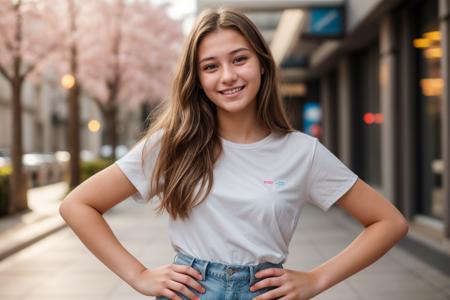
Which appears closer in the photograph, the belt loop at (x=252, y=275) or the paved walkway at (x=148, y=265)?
the belt loop at (x=252, y=275)

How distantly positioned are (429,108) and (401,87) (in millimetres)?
1297

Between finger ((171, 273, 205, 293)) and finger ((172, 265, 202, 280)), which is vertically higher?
finger ((172, 265, 202, 280))

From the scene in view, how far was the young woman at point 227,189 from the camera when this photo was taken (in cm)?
204

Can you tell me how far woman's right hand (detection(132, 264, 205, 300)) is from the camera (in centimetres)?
201

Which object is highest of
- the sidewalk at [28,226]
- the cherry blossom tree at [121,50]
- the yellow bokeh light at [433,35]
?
the cherry blossom tree at [121,50]

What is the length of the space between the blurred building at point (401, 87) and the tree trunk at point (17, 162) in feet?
16.1

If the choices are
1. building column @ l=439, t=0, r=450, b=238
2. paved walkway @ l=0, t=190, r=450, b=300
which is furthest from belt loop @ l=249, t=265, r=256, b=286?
building column @ l=439, t=0, r=450, b=238

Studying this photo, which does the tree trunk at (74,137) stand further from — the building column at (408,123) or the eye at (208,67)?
the eye at (208,67)

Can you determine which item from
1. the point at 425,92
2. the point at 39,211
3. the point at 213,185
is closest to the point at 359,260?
the point at 213,185

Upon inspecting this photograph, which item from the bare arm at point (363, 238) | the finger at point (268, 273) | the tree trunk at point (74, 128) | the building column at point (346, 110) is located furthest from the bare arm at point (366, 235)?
the tree trunk at point (74, 128)

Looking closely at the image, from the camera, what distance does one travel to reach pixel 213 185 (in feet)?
6.79

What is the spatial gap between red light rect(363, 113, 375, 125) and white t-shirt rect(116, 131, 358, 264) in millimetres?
14761

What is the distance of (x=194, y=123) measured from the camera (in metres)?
2.19

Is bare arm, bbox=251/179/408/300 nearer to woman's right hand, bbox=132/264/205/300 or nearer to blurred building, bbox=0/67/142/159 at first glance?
woman's right hand, bbox=132/264/205/300
